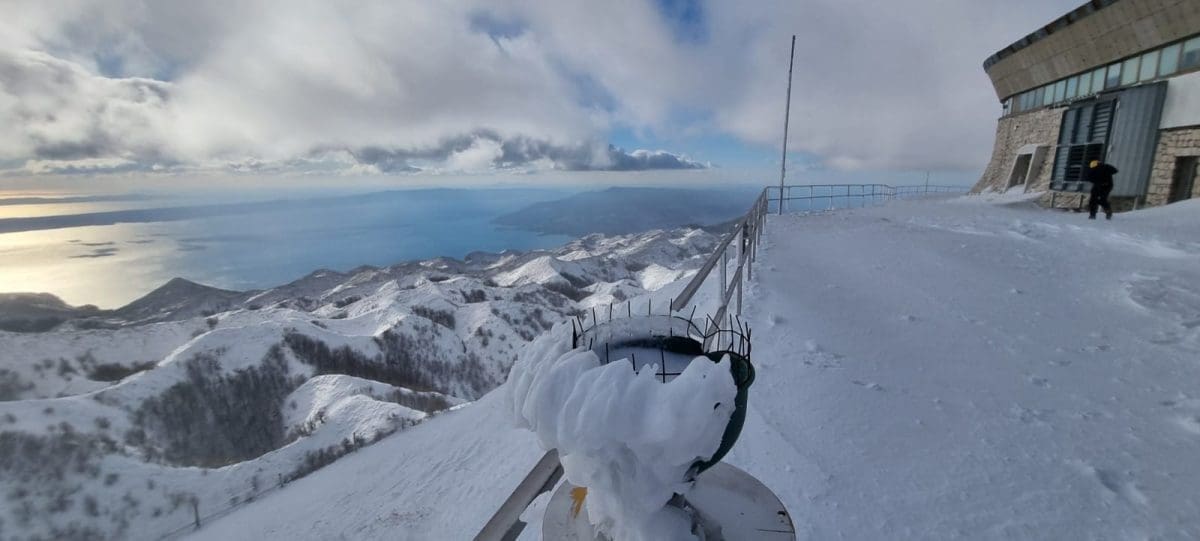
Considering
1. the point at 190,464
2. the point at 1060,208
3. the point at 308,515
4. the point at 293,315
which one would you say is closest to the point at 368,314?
the point at 293,315

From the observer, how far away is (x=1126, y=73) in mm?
15664

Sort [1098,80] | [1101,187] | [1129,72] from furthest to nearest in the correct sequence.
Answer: [1098,80]
[1129,72]
[1101,187]

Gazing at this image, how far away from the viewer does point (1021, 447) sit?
126 inches

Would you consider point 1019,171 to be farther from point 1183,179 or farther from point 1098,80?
point 1183,179

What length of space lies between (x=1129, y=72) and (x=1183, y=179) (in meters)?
4.12

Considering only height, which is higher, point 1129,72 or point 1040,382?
point 1129,72

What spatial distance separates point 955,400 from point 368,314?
328ft

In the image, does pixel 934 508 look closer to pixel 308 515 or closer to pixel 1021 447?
pixel 1021 447

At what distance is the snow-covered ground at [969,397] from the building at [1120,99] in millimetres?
6720

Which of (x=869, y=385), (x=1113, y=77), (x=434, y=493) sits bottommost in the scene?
(x=434, y=493)

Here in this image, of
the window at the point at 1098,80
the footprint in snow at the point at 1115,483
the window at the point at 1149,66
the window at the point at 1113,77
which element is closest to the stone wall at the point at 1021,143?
the window at the point at 1098,80

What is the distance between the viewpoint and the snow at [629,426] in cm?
135

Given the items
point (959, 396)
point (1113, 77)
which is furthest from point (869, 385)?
point (1113, 77)

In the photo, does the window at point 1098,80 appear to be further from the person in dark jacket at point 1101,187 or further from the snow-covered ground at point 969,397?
the snow-covered ground at point 969,397
